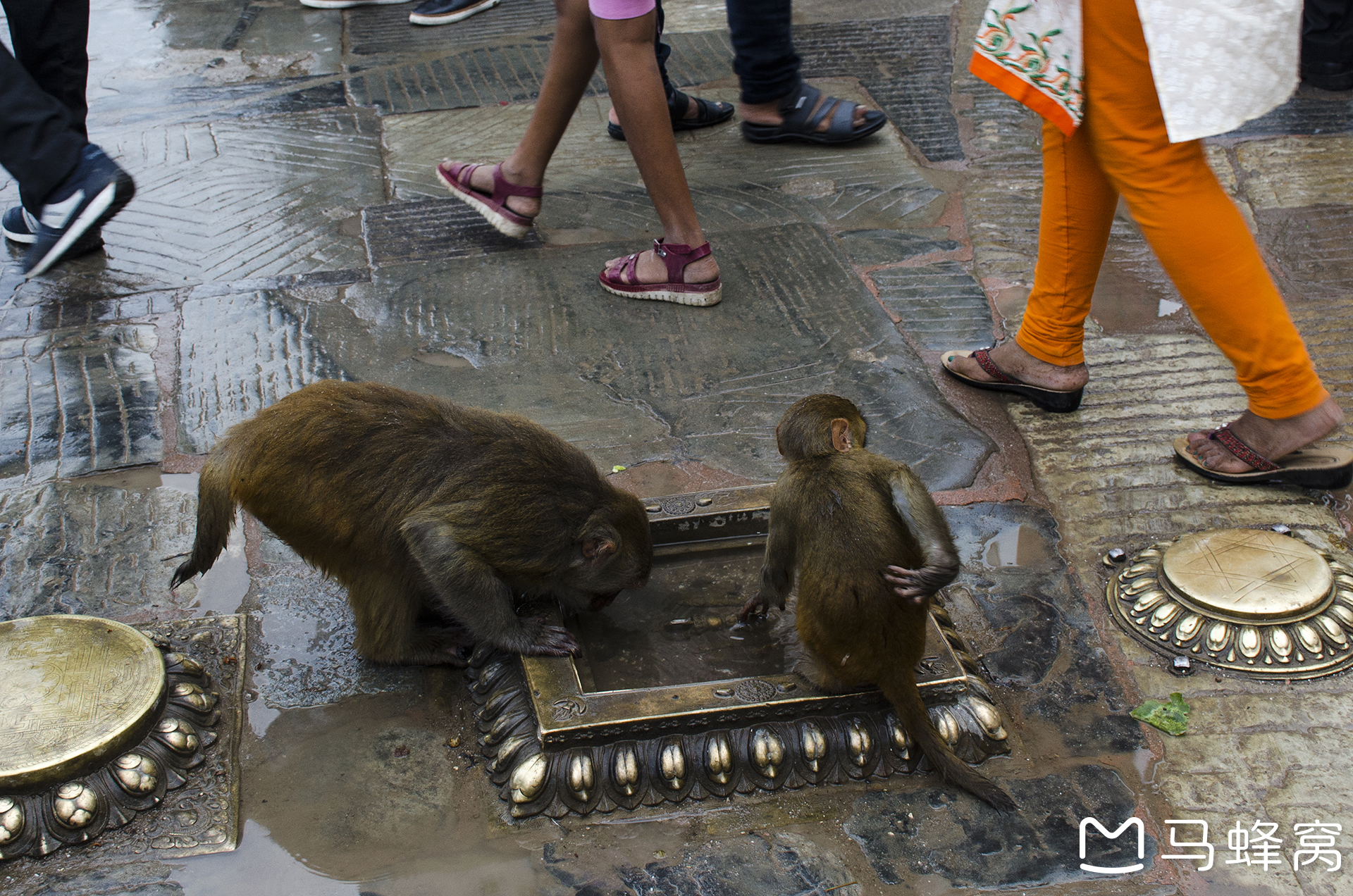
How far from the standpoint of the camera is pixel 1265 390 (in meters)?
3.09

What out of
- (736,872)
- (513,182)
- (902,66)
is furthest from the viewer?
(902,66)

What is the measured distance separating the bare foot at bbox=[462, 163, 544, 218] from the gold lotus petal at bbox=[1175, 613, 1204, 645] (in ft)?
9.67

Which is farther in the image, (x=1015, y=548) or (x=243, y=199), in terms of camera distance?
(x=243, y=199)

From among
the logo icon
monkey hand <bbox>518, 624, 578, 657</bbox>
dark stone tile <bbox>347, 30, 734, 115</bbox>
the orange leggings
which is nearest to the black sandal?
dark stone tile <bbox>347, 30, 734, 115</bbox>

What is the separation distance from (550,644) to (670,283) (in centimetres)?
197

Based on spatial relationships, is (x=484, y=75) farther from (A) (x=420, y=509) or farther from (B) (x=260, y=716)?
(B) (x=260, y=716)

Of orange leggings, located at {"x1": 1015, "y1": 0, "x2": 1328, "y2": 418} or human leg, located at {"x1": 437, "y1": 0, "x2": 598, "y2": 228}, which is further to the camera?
human leg, located at {"x1": 437, "y1": 0, "x2": 598, "y2": 228}

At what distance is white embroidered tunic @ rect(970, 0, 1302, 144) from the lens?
2701 millimetres

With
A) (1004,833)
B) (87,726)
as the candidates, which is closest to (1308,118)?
(1004,833)

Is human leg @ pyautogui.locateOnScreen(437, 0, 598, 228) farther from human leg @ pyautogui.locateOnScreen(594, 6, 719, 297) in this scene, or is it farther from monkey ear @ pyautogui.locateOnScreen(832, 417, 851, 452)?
monkey ear @ pyautogui.locateOnScreen(832, 417, 851, 452)

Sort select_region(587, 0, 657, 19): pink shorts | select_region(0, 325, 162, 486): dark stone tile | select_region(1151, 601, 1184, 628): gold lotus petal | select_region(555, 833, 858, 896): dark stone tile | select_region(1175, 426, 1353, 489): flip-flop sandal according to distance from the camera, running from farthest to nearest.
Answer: select_region(587, 0, 657, 19): pink shorts, select_region(0, 325, 162, 486): dark stone tile, select_region(1175, 426, 1353, 489): flip-flop sandal, select_region(1151, 601, 1184, 628): gold lotus petal, select_region(555, 833, 858, 896): dark stone tile

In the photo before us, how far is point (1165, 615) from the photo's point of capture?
9.05ft

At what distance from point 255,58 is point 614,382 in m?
4.14

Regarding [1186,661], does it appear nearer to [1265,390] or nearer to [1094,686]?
[1094,686]
